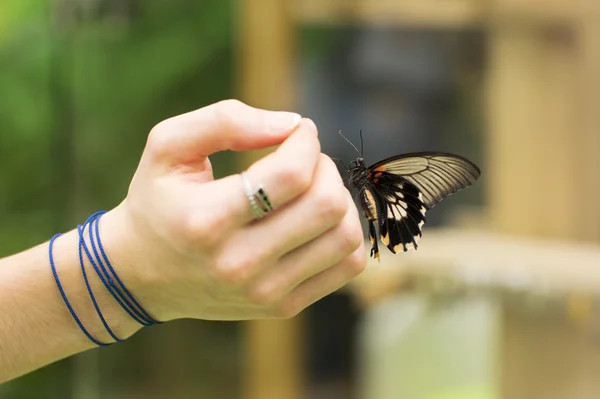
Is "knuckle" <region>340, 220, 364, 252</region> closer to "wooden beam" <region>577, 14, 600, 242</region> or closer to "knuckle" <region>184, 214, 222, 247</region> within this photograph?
"knuckle" <region>184, 214, 222, 247</region>

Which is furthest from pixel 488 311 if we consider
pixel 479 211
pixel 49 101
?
pixel 49 101

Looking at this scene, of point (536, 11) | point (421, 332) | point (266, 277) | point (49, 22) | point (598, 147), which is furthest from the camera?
point (49, 22)

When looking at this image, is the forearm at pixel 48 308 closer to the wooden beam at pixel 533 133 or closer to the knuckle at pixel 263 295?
the knuckle at pixel 263 295

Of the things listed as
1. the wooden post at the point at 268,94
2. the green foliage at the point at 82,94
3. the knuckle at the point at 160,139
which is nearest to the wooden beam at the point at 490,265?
the wooden post at the point at 268,94

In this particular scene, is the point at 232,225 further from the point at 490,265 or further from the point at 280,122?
the point at 490,265

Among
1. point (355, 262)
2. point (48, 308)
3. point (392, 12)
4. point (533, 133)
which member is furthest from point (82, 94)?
point (355, 262)

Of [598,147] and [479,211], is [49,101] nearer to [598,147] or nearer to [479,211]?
[479,211]
